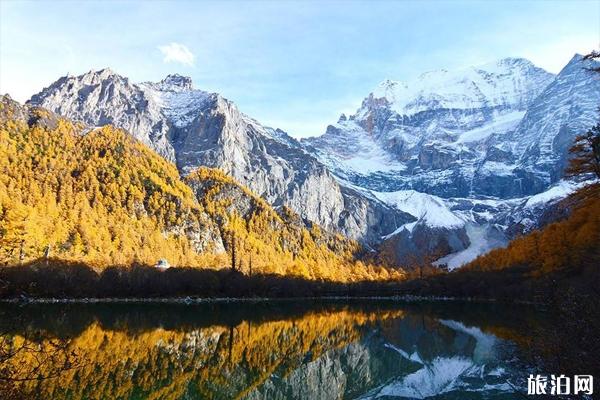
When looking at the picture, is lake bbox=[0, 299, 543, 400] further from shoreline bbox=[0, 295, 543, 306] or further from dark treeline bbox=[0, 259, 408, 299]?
dark treeline bbox=[0, 259, 408, 299]

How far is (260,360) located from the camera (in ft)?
91.9

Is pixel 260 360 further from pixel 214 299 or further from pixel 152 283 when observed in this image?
pixel 214 299

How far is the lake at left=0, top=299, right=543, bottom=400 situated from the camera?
19594mm

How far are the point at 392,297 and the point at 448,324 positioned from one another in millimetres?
66290

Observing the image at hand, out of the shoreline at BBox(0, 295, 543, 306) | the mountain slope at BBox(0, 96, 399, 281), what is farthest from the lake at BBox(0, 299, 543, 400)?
the mountain slope at BBox(0, 96, 399, 281)

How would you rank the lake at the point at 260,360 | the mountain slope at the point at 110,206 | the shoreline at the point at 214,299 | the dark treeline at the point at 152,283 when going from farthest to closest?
the mountain slope at the point at 110,206 < the dark treeline at the point at 152,283 < the shoreline at the point at 214,299 < the lake at the point at 260,360

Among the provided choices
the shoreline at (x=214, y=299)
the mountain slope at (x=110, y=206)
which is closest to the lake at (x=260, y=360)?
the shoreline at (x=214, y=299)

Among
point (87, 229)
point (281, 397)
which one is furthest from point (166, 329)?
point (87, 229)

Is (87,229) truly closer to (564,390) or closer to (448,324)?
(448,324)

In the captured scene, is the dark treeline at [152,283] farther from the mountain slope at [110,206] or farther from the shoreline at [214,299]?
the mountain slope at [110,206]

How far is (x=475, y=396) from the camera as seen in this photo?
808 inches

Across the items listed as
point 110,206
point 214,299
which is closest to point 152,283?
point 214,299

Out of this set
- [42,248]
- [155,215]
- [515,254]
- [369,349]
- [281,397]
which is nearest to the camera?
[281,397]

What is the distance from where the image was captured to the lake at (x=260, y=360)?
1959 cm
